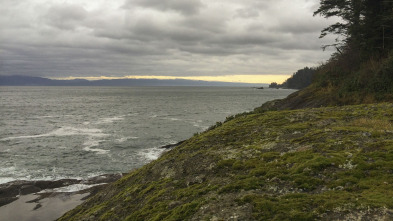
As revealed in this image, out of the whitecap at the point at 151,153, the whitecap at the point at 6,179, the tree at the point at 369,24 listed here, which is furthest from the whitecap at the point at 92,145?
the tree at the point at 369,24

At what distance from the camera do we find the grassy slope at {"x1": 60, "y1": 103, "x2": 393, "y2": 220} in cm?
878

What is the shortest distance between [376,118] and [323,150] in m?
8.24

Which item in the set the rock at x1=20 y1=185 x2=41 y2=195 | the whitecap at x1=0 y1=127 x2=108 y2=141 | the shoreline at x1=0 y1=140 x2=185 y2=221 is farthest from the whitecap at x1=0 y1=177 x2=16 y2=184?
the whitecap at x1=0 y1=127 x2=108 y2=141

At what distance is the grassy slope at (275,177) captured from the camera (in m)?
8.78

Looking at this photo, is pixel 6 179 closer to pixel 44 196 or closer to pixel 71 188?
pixel 44 196

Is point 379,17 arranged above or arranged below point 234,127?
above

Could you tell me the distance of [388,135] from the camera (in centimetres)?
1407

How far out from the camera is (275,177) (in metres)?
11.2

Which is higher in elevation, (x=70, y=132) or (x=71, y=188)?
(x=70, y=132)

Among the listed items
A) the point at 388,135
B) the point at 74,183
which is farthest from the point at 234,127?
the point at 74,183

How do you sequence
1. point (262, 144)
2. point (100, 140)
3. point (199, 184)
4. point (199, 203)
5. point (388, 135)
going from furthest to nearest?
point (100, 140)
point (262, 144)
point (388, 135)
point (199, 184)
point (199, 203)

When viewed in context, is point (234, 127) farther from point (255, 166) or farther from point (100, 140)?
point (100, 140)

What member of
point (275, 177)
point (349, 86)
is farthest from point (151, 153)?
point (275, 177)

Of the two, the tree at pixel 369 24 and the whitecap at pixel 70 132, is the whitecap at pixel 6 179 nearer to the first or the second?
the whitecap at pixel 70 132
